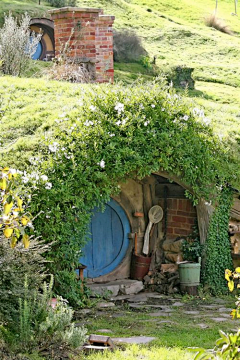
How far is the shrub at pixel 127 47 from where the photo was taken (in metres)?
22.6

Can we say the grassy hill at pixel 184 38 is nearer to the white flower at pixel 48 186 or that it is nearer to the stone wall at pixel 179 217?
the stone wall at pixel 179 217

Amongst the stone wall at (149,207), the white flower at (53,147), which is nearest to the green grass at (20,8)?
the stone wall at (149,207)

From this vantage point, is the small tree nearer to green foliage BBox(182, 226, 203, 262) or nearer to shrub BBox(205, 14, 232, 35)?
green foliage BBox(182, 226, 203, 262)

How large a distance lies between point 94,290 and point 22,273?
301 cm

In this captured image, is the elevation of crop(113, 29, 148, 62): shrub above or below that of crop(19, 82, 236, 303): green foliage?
above

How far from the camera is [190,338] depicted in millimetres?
7066

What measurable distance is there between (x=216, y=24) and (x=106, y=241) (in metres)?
22.9

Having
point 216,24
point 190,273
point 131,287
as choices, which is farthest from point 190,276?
point 216,24

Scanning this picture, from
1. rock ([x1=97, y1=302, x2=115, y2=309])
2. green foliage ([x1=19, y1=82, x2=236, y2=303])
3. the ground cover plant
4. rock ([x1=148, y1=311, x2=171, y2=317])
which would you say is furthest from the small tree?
rock ([x1=148, y1=311, x2=171, y2=317])

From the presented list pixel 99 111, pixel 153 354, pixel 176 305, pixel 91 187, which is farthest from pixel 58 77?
pixel 153 354

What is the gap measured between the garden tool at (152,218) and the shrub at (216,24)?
21359 mm

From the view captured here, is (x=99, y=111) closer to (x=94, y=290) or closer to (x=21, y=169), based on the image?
(x=21, y=169)

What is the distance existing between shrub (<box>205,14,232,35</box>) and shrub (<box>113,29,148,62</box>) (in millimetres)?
8052

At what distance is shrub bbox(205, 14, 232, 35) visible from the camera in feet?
101
